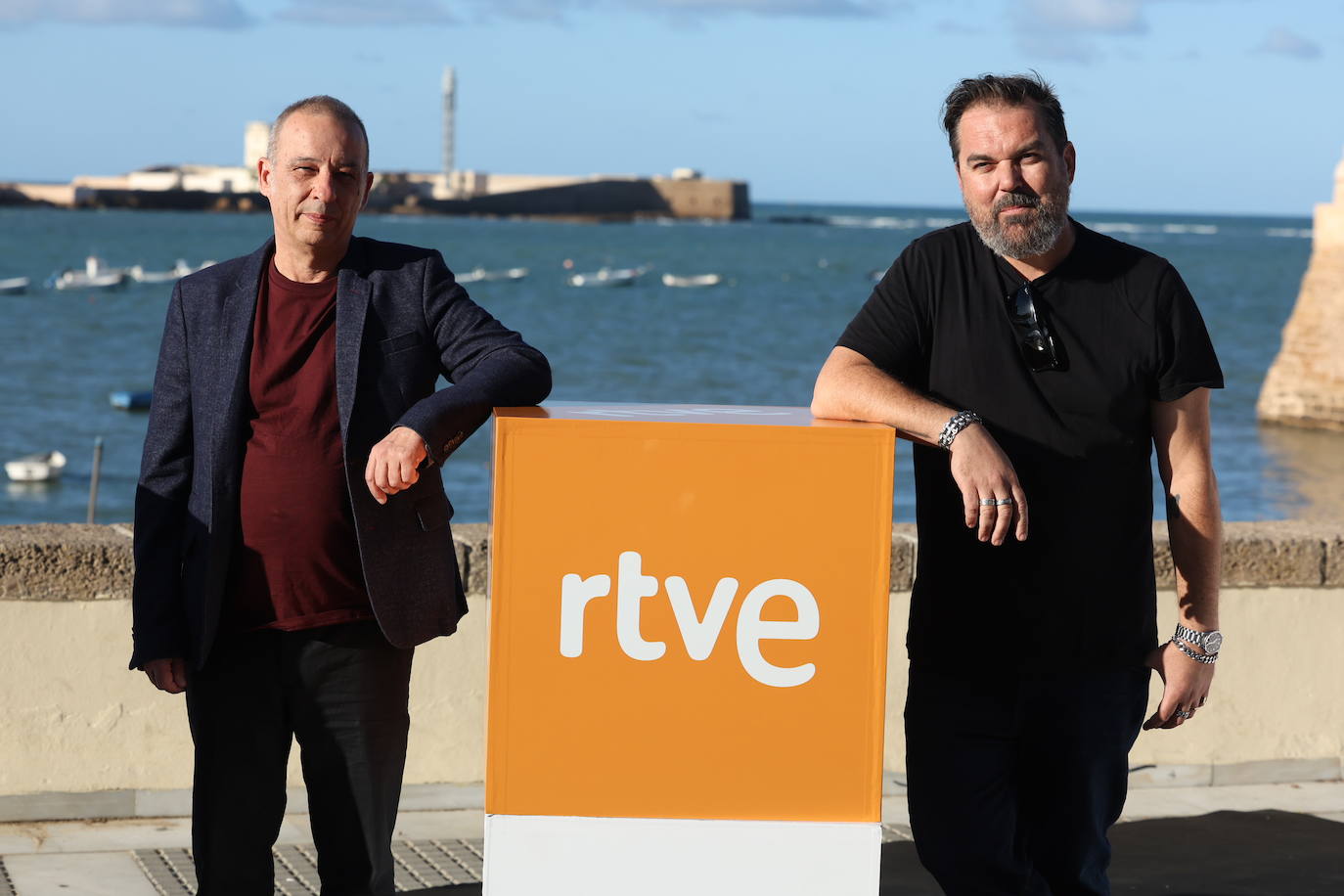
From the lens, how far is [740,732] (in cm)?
263

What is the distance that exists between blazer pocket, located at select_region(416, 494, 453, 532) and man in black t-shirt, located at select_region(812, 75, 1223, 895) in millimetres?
737

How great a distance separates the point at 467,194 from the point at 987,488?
141858mm

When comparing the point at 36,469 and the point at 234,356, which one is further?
the point at 36,469

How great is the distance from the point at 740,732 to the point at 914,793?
0.67 m

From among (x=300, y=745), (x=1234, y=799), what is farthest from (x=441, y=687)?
(x=1234, y=799)

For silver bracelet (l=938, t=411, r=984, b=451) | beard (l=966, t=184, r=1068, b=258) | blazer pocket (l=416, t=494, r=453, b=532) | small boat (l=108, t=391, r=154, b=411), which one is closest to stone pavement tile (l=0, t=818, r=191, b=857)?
blazer pocket (l=416, t=494, r=453, b=532)

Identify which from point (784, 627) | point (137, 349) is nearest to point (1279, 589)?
point (784, 627)

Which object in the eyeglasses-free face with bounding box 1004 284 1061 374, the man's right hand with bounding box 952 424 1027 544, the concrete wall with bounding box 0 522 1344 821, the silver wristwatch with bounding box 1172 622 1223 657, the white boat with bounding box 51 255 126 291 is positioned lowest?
the concrete wall with bounding box 0 522 1344 821

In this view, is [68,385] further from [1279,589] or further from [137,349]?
[1279,589]

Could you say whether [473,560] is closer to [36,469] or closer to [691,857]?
[691,857]

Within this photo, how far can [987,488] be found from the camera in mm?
2787

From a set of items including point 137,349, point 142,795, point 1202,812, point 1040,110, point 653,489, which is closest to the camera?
point 653,489

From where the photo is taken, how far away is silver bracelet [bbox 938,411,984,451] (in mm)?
2854

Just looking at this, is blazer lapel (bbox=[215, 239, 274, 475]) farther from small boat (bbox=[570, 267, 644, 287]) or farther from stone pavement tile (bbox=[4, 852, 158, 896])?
small boat (bbox=[570, 267, 644, 287])
